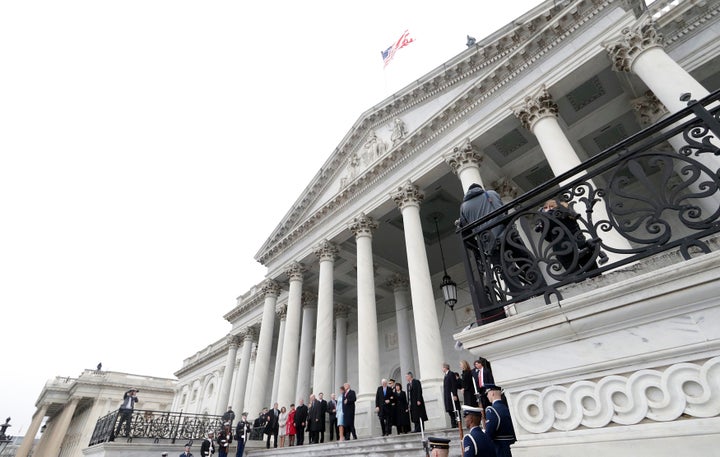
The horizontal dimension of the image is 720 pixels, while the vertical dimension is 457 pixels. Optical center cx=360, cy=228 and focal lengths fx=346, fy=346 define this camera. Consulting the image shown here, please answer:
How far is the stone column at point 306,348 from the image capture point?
17438 millimetres

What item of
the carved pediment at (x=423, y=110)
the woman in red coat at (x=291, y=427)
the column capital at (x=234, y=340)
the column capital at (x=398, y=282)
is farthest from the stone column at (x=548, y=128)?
the column capital at (x=234, y=340)

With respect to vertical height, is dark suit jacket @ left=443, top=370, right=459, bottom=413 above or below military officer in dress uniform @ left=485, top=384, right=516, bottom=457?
above

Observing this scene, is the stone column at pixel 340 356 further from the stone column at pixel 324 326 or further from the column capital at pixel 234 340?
the column capital at pixel 234 340

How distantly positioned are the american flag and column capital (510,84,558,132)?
7369mm

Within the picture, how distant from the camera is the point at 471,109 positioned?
39.5 feet

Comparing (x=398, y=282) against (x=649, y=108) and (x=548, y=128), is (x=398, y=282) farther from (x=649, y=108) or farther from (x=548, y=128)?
(x=649, y=108)

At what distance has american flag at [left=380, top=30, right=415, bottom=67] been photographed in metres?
→ 15.6

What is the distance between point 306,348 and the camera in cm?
1841

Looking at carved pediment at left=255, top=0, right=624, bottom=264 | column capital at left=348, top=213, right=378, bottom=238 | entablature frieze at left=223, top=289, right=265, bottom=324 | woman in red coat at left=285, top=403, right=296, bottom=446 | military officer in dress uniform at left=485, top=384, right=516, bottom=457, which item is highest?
carved pediment at left=255, top=0, right=624, bottom=264

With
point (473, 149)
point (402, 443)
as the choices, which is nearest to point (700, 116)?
point (402, 443)

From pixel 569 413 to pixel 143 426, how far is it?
1533 cm

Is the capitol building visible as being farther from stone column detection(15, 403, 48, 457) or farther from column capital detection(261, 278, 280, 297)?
stone column detection(15, 403, 48, 457)

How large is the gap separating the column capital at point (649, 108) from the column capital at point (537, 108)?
99.4 inches

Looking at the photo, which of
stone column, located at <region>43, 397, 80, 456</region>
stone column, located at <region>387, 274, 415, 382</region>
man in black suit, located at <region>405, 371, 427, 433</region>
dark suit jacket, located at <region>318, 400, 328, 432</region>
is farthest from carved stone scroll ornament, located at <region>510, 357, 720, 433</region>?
stone column, located at <region>43, 397, 80, 456</region>
